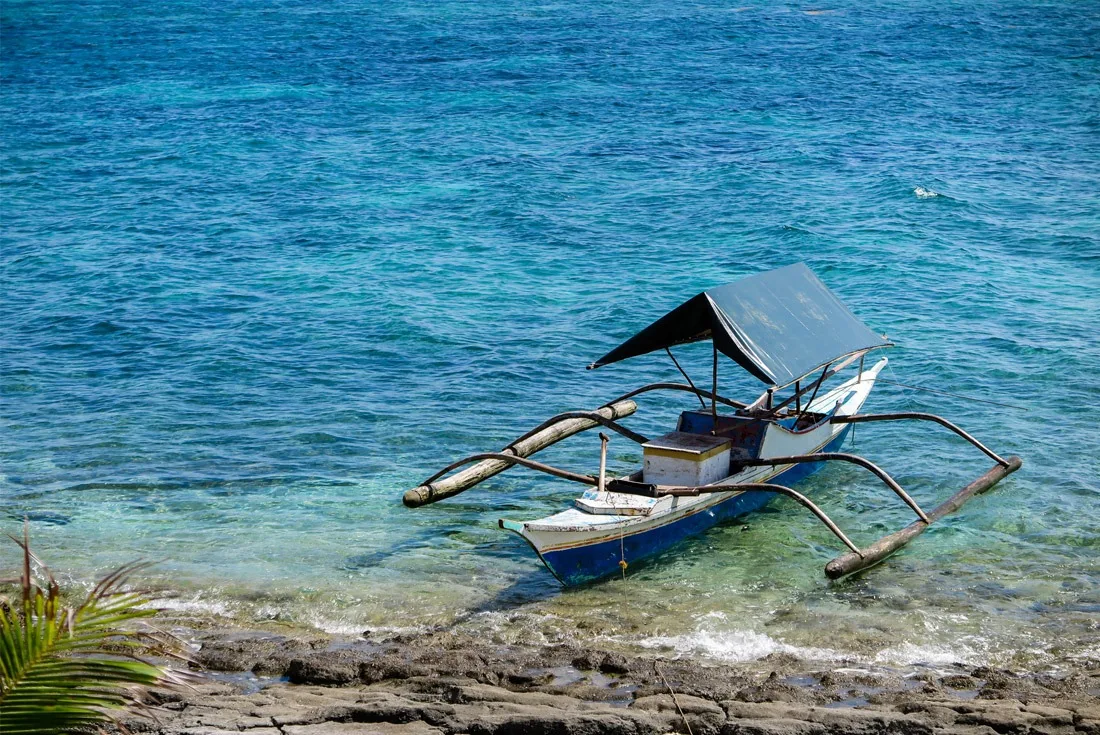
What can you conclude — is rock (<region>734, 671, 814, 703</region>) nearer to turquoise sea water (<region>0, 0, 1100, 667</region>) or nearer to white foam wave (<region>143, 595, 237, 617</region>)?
turquoise sea water (<region>0, 0, 1100, 667</region>)

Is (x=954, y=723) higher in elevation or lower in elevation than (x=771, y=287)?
lower

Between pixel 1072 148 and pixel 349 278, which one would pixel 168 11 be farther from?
pixel 1072 148

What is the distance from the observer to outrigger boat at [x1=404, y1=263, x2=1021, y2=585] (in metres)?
12.2

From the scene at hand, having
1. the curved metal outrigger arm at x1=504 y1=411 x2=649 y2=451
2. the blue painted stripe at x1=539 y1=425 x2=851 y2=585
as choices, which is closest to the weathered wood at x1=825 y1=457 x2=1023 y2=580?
the blue painted stripe at x1=539 y1=425 x2=851 y2=585

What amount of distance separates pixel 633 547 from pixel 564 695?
10.4 ft

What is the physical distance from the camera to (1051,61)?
4100cm

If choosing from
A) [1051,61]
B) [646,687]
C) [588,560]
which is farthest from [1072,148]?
[646,687]

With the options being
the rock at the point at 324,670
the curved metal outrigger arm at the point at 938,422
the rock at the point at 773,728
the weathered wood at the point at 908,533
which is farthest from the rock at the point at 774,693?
the curved metal outrigger arm at the point at 938,422

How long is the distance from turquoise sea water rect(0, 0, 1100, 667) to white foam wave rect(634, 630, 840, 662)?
0.05 metres

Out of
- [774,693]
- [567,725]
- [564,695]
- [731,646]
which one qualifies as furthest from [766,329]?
[567,725]

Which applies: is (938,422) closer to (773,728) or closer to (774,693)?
(774,693)

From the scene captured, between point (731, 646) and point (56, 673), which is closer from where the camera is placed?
point (56, 673)

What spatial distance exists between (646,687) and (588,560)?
8.53 ft

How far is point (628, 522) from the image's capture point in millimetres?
12102
